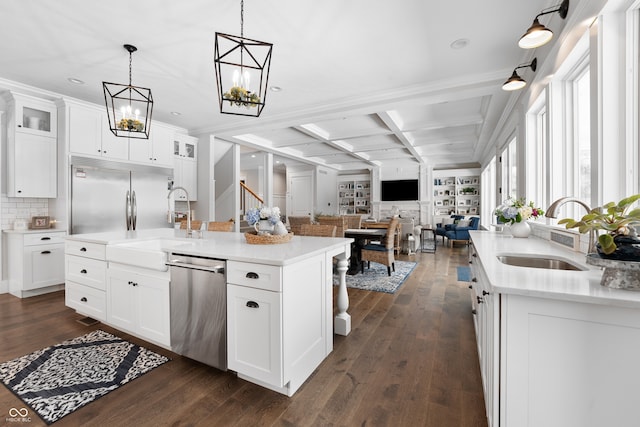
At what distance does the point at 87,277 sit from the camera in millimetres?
2775

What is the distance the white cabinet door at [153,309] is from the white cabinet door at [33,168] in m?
2.98

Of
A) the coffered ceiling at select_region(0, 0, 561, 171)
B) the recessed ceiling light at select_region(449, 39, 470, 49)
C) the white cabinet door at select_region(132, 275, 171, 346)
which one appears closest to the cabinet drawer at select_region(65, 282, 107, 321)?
the white cabinet door at select_region(132, 275, 171, 346)

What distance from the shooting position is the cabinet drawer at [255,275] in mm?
1668

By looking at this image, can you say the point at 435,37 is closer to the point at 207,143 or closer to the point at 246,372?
the point at 246,372

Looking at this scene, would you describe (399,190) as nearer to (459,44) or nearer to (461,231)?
(461,231)

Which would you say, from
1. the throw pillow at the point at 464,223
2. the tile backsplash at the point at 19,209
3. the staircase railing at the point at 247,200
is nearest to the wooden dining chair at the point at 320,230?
the tile backsplash at the point at 19,209

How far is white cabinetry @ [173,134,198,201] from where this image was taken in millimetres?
5599

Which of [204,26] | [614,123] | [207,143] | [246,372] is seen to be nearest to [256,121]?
[207,143]

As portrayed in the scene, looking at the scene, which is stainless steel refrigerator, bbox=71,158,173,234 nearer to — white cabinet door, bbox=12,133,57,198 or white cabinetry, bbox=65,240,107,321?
white cabinet door, bbox=12,133,57,198

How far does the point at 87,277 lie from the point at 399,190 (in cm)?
969

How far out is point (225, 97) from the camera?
6.69ft

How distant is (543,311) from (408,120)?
16.6ft

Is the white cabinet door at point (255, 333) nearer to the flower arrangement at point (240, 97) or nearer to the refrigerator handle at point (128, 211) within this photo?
the flower arrangement at point (240, 97)

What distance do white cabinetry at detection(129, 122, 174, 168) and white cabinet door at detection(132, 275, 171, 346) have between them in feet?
10.7
